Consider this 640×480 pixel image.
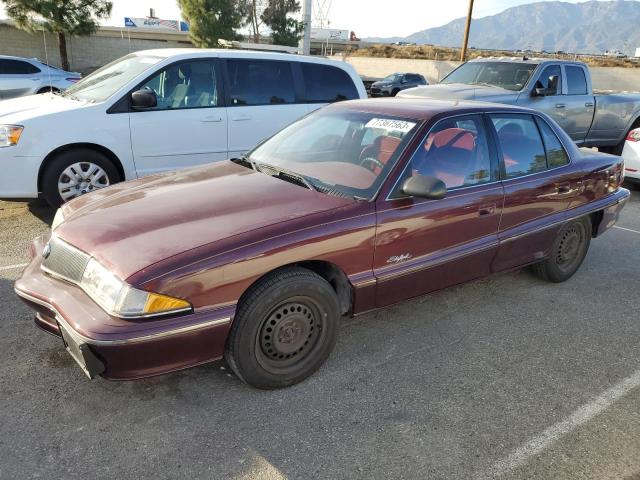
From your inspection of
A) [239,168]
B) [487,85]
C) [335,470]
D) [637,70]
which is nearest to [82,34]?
[487,85]

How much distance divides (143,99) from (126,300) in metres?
3.59

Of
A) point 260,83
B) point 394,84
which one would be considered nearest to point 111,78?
point 260,83

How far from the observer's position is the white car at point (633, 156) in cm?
799

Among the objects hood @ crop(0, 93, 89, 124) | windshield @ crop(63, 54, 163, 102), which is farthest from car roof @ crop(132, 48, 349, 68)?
hood @ crop(0, 93, 89, 124)

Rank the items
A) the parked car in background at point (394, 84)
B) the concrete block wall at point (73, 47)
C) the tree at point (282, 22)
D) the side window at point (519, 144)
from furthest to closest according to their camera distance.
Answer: the tree at point (282, 22) < the concrete block wall at point (73, 47) < the parked car in background at point (394, 84) < the side window at point (519, 144)

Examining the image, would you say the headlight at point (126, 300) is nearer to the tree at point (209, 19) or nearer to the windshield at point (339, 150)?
the windshield at point (339, 150)

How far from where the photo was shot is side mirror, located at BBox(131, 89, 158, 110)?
5.34 metres

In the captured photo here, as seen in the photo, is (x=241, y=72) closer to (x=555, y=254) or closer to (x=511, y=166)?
(x=511, y=166)

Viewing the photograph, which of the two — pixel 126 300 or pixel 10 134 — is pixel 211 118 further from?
pixel 126 300

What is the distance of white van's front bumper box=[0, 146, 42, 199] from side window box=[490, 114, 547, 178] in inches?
171

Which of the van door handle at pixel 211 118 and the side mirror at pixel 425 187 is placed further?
the van door handle at pixel 211 118

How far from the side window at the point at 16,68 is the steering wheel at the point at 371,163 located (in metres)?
12.7

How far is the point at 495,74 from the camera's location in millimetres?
9391

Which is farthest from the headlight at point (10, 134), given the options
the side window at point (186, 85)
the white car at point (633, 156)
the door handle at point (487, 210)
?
the white car at point (633, 156)
